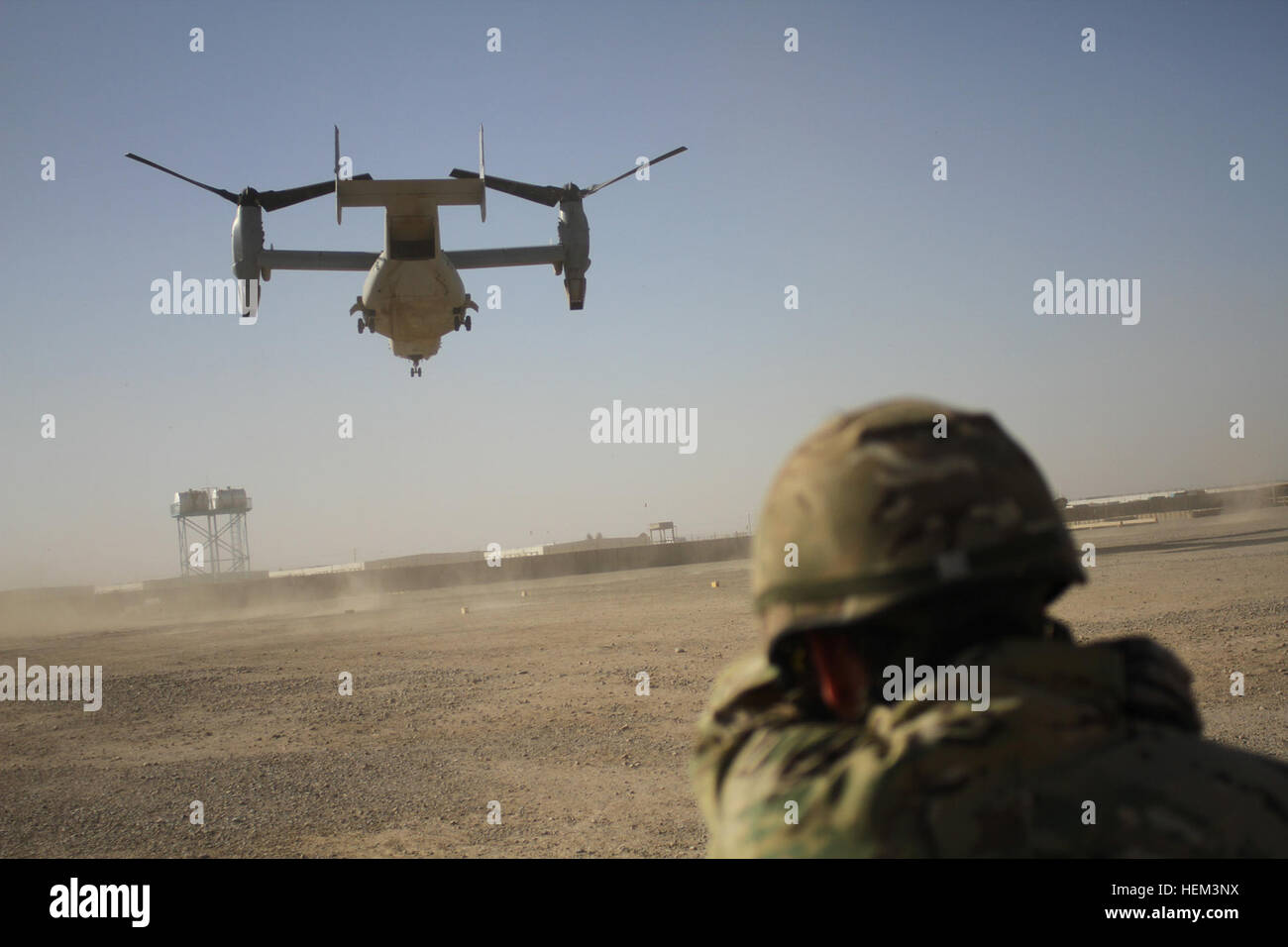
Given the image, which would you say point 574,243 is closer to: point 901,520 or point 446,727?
point 446,727

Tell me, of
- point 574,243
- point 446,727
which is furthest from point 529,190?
point 446,727

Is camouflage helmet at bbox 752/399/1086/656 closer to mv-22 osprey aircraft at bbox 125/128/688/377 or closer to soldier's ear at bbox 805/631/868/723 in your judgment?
soldier's ear at bbox 805/631/868/723

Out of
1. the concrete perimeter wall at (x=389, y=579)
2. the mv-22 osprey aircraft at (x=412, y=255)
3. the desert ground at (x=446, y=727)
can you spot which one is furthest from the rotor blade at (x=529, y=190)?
the concrete perimeter wall at (x=389, y=579)

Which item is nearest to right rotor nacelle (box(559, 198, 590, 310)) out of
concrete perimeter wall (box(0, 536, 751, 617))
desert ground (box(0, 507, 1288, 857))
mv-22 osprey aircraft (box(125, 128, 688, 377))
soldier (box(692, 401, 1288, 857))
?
mv-22 osprey aircraft (box(125, 128, 688, 377))

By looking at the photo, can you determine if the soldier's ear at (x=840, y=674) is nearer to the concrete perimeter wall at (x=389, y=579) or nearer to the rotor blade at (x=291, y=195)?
the rotor blade at (x=291, y=195)

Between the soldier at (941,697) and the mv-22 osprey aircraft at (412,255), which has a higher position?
the mv-22 osprey aircraft at (412,255)
